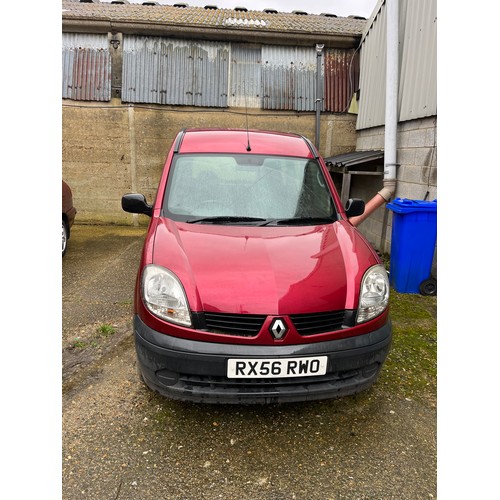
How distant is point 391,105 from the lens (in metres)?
6.11

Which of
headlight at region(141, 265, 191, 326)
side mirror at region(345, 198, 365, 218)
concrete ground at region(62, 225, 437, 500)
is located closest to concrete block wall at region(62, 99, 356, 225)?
side mirror at region(345, 198, 365, 218)

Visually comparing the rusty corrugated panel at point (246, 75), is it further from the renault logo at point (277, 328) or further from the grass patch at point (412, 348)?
the renault logo at point (277, 328)

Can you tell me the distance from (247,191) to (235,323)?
1361 mm

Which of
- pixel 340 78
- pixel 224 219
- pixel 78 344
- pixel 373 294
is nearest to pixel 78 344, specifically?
pixel 78 344

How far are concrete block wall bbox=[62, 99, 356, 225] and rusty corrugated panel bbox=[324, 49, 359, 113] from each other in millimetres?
279

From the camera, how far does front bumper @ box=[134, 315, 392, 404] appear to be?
212 centimetres

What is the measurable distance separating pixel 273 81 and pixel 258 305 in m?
7.48

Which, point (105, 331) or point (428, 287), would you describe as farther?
point (428, 287)

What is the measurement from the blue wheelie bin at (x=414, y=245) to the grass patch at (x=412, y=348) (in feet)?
0.53

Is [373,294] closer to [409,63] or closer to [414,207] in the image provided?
[414,207]

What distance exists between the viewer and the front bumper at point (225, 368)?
6.97 feet

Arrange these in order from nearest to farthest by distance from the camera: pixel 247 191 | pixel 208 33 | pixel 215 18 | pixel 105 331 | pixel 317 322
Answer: pixel 317 322, pixel 247 191, pixel 105 331, pixel 208 33, pixel 215 18

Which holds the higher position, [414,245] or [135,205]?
[135,205]

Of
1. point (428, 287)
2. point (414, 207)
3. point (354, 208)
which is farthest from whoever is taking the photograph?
point (428, 287)
